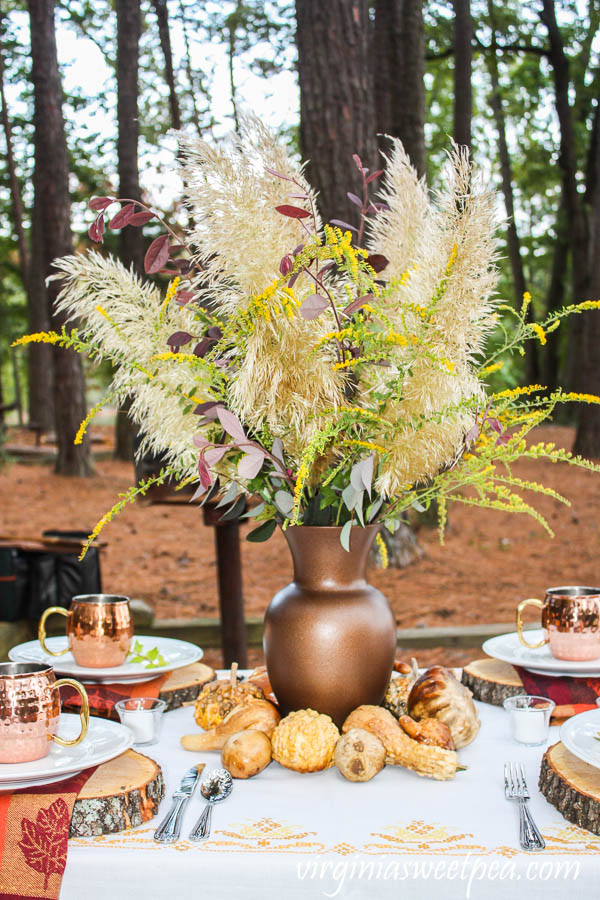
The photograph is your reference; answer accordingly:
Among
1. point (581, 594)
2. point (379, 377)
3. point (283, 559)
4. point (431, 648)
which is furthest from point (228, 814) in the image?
point (283, 559)

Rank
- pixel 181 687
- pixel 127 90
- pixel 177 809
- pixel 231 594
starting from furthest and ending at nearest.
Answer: pixel 127 90
pixel 231 594
pixel 181 687
pixel 177 809

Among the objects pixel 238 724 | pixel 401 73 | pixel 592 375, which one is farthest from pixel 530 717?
pixel 592 375

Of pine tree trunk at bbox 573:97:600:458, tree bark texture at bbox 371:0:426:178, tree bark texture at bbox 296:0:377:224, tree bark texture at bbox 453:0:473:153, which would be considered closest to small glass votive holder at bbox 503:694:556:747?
tree bark texture at bbox 296:0:377:224

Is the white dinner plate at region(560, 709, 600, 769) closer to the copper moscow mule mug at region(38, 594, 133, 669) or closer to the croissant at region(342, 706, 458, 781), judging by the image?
the croissant at region(342, 706, 458, 781)

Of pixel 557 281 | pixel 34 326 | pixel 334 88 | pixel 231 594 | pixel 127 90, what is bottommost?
pixel 231 594

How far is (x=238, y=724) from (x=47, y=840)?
41cm

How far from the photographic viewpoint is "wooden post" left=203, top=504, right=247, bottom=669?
3.73 metres

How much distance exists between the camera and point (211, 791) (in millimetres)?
1265

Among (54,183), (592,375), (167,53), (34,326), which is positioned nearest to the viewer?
(592,375)

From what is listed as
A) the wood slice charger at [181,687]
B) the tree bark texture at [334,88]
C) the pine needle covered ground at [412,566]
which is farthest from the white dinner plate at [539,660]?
the pine needle covered ground at [412,566]

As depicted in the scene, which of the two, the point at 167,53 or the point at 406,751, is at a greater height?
the point at 167,53

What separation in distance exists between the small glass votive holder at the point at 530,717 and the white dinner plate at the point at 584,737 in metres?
0.09

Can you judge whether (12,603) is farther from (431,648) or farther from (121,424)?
(121,424)

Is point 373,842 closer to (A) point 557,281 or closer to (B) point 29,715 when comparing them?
(B) point 29,715
